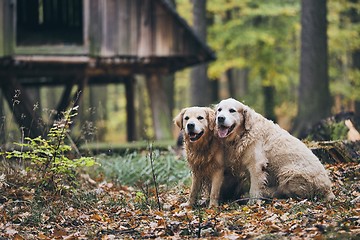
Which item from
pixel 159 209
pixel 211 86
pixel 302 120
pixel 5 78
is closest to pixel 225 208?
pixel 159 209

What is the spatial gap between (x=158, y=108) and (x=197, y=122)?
466 inches

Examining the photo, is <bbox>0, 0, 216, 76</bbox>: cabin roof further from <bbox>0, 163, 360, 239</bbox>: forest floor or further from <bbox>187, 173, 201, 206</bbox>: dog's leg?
<bbox>187, 173, 201, 206</bbox>: dog's leg

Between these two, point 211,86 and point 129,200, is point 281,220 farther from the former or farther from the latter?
point 211,86

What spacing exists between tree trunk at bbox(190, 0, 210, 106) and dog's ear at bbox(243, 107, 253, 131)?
44.6 ft

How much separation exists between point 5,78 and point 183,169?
7.16 metres

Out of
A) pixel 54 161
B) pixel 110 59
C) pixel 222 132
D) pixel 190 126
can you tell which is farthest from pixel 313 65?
pixel 54 161

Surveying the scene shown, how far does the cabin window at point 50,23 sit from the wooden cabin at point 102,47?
0.16ft

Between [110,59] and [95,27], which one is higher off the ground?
[95,27]

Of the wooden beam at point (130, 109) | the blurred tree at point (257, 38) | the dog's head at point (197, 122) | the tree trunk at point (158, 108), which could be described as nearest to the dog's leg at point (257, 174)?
the dog's head at point (197, 122)

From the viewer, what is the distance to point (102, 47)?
18609 mm

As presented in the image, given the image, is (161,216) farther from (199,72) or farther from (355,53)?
(355,53)

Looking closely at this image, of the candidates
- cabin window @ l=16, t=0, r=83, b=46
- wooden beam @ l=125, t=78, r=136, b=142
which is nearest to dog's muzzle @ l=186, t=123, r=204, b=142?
cabin window @ l=16, t=0, r=83, b=46

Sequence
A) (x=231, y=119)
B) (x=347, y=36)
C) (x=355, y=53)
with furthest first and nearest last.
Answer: (x=355, y=53), (x=347, y=36), (x=231, y=119)

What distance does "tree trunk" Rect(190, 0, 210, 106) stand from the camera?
22641 mm
